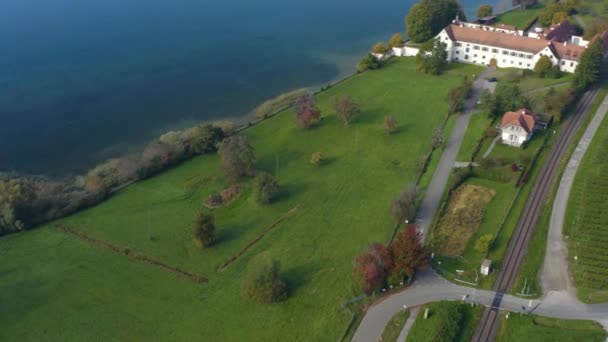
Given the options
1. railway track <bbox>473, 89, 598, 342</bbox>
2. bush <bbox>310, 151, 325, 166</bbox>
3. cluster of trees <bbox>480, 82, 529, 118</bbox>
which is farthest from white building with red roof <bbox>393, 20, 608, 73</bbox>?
bush <bbox>310, 151, 325, 166</bbox>

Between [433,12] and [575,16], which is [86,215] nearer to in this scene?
[433,12]

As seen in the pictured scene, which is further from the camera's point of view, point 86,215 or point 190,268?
point 86,215

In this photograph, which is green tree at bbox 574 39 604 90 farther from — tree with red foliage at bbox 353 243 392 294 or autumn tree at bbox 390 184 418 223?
tree with red foliage at bbox 353 243 392 294

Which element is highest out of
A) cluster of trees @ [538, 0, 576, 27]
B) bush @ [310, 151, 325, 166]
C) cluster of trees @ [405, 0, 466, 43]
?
cluster of trees @ [405, 0, 466, 43]

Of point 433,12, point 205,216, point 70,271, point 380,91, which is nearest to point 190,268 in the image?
point 205,216

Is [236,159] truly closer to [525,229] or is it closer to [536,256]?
[525,229]
